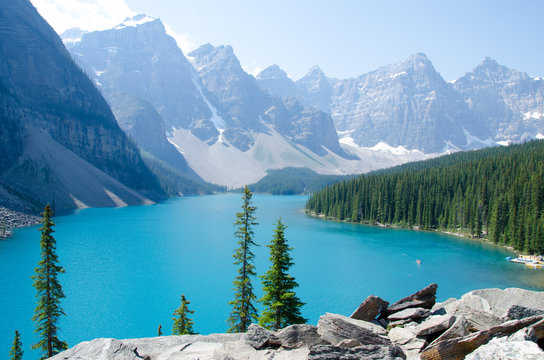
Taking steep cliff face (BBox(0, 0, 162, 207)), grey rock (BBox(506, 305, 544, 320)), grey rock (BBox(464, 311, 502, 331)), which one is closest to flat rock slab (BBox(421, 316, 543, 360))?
grey rock (BBox(506, 305, 544, 320))

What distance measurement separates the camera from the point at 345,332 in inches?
515

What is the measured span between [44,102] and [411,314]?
652 feet

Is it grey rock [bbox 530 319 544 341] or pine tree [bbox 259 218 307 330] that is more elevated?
grey rock [bbox 530 319 544 341]

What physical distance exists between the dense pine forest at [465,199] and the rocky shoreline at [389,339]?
62.6 m

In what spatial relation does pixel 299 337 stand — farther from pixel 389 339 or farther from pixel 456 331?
pixel 456 331

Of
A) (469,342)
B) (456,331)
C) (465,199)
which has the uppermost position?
(465,199)

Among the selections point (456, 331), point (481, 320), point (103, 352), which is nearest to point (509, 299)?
point (481, 320)

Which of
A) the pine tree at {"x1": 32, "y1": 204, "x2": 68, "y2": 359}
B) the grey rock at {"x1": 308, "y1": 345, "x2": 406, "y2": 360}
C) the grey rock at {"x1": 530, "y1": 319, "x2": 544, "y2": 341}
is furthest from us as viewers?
the pine tree at {"x1": 32, "y1": 204, "x2": 68, "y2": 359}

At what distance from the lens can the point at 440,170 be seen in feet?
402

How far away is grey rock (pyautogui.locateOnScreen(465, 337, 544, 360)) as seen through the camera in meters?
7.79

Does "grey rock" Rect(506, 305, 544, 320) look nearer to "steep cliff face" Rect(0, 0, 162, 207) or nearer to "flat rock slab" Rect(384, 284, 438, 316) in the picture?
"flat rock slab" Rect(384, 284, 438, 316)

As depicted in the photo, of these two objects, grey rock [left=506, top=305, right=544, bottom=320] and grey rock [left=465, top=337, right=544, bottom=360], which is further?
grey rock [left=506, top=305, right=544, bottom=320]

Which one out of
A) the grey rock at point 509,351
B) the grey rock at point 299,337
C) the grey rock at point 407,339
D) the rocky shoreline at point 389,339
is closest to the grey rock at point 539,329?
the rocky shoreline at point 389,339

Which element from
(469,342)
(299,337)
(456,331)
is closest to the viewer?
(469,342)
